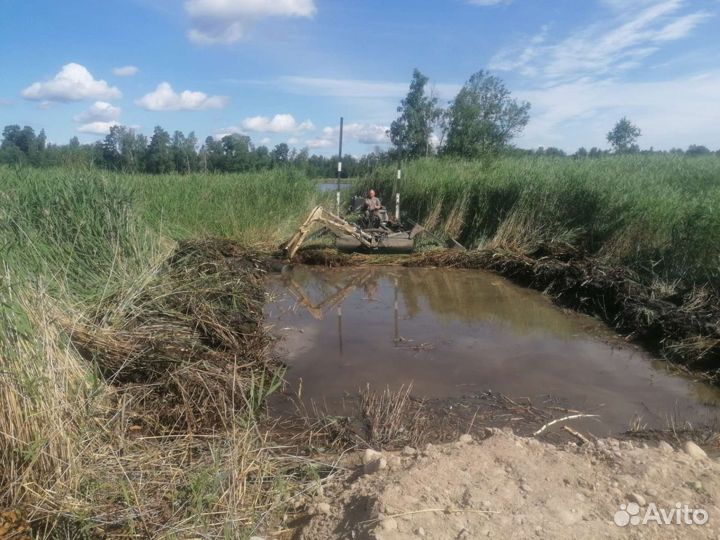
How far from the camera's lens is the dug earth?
279 cm

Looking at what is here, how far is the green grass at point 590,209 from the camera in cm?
812

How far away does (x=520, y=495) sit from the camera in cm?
306

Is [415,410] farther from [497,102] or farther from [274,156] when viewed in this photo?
[497,102]

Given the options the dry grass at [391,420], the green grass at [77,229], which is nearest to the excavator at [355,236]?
the green grass at [77,229]

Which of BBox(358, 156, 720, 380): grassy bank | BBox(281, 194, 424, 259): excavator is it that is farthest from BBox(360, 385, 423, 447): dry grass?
BBox(281, 194, 424, 259): excavator

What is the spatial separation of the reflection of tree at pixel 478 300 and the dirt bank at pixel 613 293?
0.39 metres

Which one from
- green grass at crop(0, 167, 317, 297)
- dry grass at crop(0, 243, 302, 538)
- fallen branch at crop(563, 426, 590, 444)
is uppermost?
green grass at crop(0, 167, 317, 297)

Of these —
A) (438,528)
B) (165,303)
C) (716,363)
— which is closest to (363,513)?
(438,528)

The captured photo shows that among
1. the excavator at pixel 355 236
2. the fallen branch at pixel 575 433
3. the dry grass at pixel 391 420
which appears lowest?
the fallen branch at pixel 575 433

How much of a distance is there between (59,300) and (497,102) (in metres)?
33.8

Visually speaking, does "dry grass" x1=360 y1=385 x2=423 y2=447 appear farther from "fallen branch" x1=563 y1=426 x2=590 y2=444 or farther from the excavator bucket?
the excavator bucket

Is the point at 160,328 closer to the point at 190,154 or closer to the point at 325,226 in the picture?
the point at 325,226

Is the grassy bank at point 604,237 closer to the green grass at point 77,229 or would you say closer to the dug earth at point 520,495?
the dug earth at point 520,495

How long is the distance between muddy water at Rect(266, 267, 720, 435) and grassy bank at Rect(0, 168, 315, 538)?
801mm
